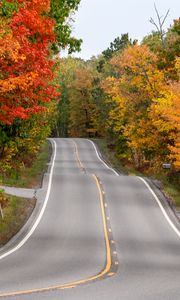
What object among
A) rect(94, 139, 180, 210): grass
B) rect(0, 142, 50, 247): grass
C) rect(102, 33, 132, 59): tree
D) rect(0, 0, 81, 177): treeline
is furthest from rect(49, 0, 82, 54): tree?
rect(102, 33, 132, 59): tree

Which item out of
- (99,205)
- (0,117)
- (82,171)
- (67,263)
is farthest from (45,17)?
(82,171)

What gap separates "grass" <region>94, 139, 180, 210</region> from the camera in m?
39.5

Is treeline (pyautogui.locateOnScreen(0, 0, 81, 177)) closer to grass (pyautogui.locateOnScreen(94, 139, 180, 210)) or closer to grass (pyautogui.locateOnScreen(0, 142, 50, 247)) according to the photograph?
grass (pyautogui.locateOnScreen(0, 142, 50, 247))

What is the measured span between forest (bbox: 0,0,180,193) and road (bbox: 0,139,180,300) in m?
4.03

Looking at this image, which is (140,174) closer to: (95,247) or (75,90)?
(95,247)

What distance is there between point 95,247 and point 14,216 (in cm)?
767

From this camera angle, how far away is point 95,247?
23.2 metres

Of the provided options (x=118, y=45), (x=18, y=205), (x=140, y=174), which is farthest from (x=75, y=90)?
(x=18, y=205)

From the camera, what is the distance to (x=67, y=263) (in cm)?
1895

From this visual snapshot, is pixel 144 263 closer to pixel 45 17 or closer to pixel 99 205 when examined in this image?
pixel 45 17

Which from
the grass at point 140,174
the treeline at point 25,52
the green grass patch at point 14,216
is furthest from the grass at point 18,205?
the grass at point 140,174

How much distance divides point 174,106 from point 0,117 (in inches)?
734

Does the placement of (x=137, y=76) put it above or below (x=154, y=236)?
above

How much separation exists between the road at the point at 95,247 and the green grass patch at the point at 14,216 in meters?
0.65
